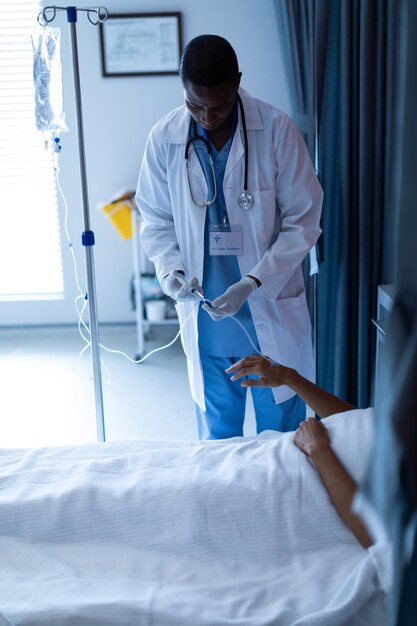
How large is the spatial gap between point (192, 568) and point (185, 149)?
44.5 inches

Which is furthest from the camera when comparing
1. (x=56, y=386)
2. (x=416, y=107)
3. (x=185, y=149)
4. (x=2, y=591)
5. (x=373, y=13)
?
(x=56, y=386)

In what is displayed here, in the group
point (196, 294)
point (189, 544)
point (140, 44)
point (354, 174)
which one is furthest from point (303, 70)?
point (189, 544)

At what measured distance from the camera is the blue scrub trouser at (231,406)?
211 centimetres

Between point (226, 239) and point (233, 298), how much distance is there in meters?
0.18

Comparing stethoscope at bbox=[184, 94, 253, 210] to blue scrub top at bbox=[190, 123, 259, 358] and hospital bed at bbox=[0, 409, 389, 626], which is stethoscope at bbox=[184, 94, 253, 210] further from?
hospital bed at bbox=[0, 409, 389, 626]

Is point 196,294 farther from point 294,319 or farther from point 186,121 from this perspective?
point 186,121

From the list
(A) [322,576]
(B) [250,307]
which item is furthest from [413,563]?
(B) [250,307]

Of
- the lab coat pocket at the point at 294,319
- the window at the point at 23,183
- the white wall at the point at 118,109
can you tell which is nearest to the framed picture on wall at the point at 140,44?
the white wall at the point at 118,109

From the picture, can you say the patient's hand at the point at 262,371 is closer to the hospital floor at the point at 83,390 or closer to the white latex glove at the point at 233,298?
the white latex glove at the point at 233,298

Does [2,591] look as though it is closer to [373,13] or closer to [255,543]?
[255,543]

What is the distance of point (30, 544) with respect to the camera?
4.83ft

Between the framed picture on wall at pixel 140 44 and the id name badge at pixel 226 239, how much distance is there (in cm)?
202

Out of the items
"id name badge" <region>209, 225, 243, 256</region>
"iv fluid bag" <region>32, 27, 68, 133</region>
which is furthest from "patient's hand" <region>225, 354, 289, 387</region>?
"iv fluid bag" <region>32, 27, 68, 133</region>

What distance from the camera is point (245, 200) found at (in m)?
1.99
